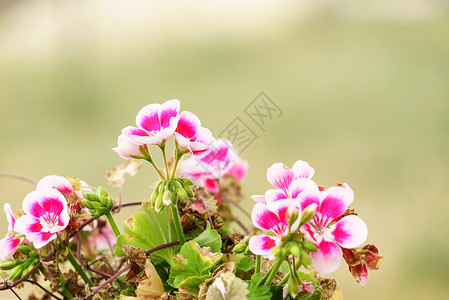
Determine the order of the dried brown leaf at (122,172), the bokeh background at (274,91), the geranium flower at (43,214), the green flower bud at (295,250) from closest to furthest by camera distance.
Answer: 1. the green flower bud at (295,250)
2. the geranium flower at (43,214)
3. the dried brown leaf at (122,172)
4. the bokeh background at (274,91)

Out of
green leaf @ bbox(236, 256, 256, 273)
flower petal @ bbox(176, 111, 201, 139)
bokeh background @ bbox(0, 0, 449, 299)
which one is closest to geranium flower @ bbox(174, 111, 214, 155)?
flower petal @ bbox(176, 111, 201, 139)

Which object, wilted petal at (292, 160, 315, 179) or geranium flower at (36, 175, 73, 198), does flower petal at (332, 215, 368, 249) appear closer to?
wilted petal at (292, 160, 315, 179)

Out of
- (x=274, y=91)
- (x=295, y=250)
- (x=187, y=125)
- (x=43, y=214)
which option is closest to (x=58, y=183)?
(x=43, y=214)

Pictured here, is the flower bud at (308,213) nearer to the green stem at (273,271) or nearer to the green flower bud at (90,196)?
the green stem at (273,271)

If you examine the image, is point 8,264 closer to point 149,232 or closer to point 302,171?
point 149,232

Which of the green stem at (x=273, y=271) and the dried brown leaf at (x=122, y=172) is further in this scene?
the dried brown leaf at (x=122, y=172)

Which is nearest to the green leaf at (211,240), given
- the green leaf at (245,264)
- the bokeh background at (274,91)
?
the green leaf at (245,264)
